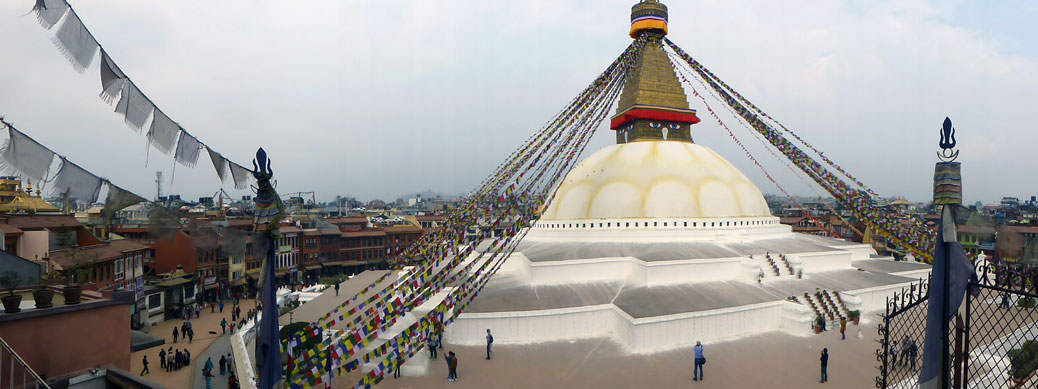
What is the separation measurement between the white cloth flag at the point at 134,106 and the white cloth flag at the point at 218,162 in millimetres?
696

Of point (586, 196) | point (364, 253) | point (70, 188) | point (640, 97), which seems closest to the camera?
point (70, 188)

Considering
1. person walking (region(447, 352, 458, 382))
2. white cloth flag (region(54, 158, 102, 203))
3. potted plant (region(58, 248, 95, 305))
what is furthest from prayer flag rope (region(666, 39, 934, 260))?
potted plant (region(58, 248, 95, 305))

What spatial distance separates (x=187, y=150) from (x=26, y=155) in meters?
1.38

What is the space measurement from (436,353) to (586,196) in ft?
32.1

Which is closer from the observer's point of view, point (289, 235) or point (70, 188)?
point (70, 188)

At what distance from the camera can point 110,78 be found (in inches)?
205

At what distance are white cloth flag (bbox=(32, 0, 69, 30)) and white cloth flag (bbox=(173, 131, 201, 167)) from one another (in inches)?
60.9

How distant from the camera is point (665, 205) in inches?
698

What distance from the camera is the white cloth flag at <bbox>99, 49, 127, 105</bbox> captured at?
519cm

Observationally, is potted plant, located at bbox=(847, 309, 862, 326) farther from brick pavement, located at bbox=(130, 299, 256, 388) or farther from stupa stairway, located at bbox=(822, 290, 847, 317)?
brick pavement, located at bbox=(130, 299, 256, 388)

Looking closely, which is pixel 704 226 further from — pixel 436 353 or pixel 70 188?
pixel 70 188

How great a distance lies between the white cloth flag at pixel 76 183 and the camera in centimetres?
506

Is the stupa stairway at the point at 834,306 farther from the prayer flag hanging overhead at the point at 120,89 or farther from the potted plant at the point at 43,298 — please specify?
the potted plant at the point at 43,298

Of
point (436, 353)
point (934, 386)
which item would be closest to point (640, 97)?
point (436, 353)
